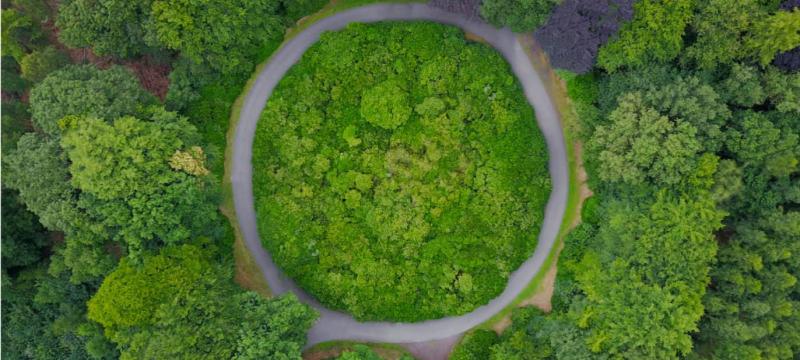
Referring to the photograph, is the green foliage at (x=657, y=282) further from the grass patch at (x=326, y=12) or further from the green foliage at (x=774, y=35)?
the grass patch at (x=326, y=12)

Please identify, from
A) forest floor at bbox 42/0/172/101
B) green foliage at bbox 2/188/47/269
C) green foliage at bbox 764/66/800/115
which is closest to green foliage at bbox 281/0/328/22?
forest floor at bbox 42/0/172/101

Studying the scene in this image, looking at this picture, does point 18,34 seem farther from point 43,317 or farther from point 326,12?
point 326,12

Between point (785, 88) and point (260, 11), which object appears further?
point (260, 11)

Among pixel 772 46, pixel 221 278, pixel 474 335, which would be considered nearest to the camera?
pixel 772 46

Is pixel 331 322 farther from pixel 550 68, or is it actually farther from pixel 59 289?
pixel 550 68

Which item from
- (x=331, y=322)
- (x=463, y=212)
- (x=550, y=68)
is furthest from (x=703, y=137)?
(x=331, y=322)

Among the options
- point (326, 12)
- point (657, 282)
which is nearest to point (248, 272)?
point (326, 12)
